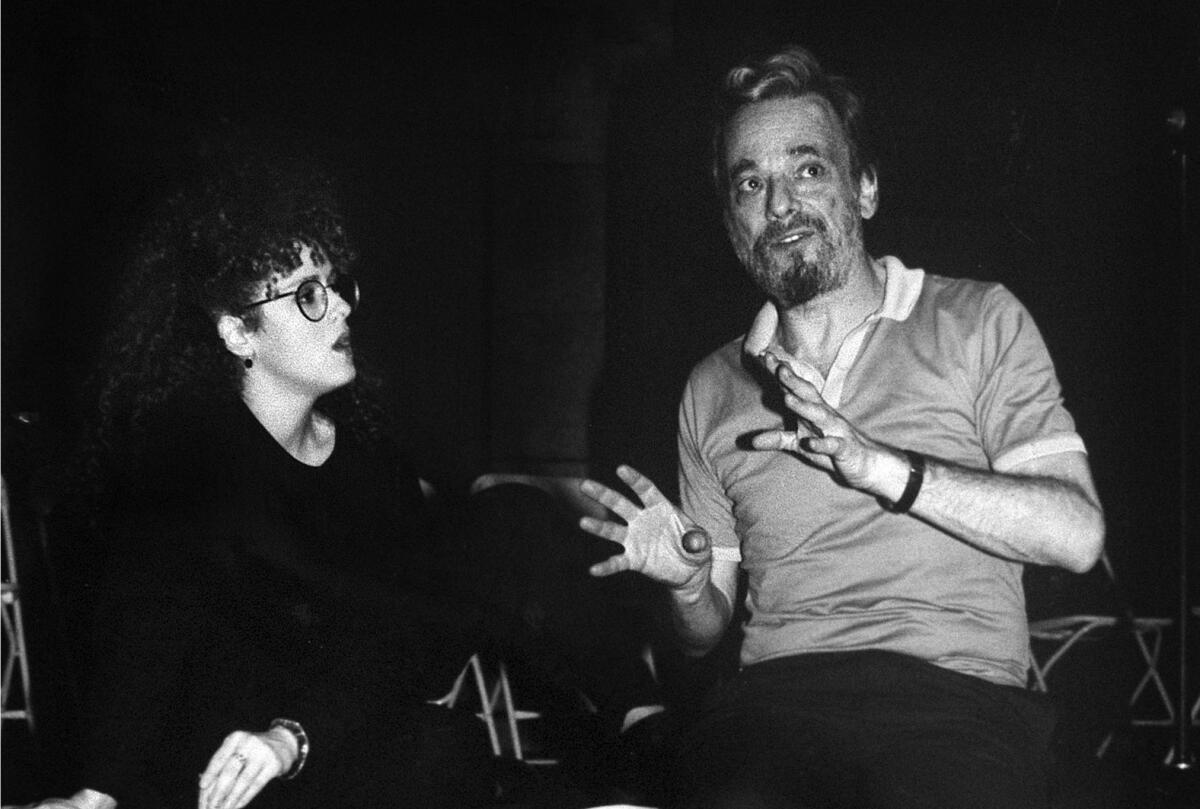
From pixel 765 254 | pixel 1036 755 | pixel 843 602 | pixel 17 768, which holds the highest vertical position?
pixel 765 254

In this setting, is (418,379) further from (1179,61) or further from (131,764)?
(1179,61)

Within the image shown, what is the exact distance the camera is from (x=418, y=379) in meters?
2.99

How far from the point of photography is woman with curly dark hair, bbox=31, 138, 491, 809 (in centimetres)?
142

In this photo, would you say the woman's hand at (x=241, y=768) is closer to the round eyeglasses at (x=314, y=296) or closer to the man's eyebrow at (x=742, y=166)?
the round eyeglasses at (x=314, y=296)

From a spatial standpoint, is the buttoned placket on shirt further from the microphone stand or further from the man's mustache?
the microphone stand

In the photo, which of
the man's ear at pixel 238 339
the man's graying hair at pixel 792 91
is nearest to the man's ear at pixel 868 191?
the man's graying hair at pixel 792 91

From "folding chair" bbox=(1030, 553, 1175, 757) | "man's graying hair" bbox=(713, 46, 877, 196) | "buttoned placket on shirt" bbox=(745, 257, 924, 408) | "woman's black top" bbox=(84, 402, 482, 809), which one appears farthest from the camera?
"folding chair" bbox=(1030, 553, 1175, 757)

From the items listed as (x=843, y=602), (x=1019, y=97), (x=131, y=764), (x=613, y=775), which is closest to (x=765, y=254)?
(x=843, y=602)

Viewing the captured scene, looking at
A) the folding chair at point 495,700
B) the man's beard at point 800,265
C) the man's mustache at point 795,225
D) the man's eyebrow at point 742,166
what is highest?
the man's eyebrow at point 742,166

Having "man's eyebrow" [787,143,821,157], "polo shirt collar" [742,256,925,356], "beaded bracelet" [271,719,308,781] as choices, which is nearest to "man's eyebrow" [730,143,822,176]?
"man's eyebrow" [787,143,821,157]

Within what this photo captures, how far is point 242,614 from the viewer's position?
5.01 ft

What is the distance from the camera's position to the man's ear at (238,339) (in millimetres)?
1668

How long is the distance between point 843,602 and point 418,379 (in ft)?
5.59

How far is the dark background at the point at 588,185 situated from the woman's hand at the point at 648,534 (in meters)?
0.86
